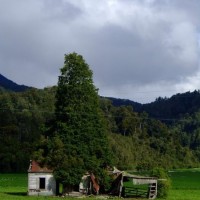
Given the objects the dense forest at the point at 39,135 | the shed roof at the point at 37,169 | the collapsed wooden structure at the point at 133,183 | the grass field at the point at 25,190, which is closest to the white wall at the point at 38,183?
the shed roof at the point at 37,169

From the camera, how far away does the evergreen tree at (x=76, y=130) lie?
57531 millimetres

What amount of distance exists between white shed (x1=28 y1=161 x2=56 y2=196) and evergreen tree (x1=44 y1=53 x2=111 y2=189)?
53.2 inches

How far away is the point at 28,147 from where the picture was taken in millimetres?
143500

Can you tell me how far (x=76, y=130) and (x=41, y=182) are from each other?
21.3ft

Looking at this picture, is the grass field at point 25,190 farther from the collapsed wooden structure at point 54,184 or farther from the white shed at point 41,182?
the collapsed wooden structure at point 54,184

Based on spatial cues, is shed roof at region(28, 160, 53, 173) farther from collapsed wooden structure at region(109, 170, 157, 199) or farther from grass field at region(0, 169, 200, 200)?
collapsed wooden structure at region(109, 170, 157, 199)

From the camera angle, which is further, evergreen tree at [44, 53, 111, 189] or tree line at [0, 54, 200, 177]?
tree line at [0, 54, 200, 177]

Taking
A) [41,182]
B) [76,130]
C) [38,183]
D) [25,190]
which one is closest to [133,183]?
[76,130]

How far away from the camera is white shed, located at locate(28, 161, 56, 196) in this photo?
2314 inches

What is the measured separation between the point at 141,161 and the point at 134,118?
68.0ft

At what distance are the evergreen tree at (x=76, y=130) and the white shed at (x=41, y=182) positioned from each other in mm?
1351

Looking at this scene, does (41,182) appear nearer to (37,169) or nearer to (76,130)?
(37,169)

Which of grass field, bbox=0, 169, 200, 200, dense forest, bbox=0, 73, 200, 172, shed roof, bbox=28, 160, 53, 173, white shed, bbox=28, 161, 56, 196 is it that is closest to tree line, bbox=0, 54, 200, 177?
dense forest, bbox=0, 73, 200, 172

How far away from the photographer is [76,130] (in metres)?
58.3
